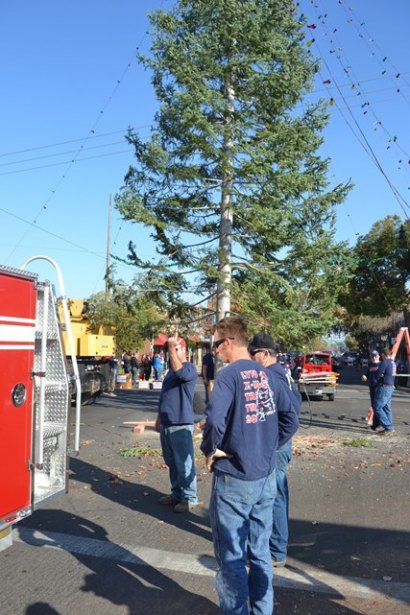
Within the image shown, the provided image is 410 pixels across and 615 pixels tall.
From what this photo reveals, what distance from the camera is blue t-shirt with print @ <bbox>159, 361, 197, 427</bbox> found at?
6.31m

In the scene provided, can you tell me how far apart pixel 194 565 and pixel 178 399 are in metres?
1.96

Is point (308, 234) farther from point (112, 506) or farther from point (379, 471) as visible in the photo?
point (112, 506)

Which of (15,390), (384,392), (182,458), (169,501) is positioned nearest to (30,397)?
(15,390)

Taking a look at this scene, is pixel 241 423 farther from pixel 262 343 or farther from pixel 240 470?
pixel 262 343

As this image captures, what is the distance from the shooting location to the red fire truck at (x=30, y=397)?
393 cm

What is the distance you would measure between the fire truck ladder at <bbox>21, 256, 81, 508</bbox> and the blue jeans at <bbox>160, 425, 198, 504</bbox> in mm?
1720

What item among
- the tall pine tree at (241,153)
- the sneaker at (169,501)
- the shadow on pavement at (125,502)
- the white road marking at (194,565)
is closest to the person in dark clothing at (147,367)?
the tall pine tree at (241,153)

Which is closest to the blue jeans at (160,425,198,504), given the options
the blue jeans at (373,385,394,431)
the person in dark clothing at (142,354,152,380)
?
the blue jeans at (373,385,394,431)

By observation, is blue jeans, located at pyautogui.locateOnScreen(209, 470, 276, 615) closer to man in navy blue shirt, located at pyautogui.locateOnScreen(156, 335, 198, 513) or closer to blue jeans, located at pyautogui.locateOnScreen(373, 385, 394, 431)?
man in navy blue shirt, located at pyautogui.locateOnScreen(156, 335, 198, 513)

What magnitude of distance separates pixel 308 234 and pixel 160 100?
160 inches

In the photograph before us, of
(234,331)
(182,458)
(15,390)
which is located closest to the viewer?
(234,331)

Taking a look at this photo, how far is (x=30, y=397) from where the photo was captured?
4188 mm

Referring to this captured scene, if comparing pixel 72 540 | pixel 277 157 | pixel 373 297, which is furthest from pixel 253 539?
pixel 373 297

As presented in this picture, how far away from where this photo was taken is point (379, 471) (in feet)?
27.5
